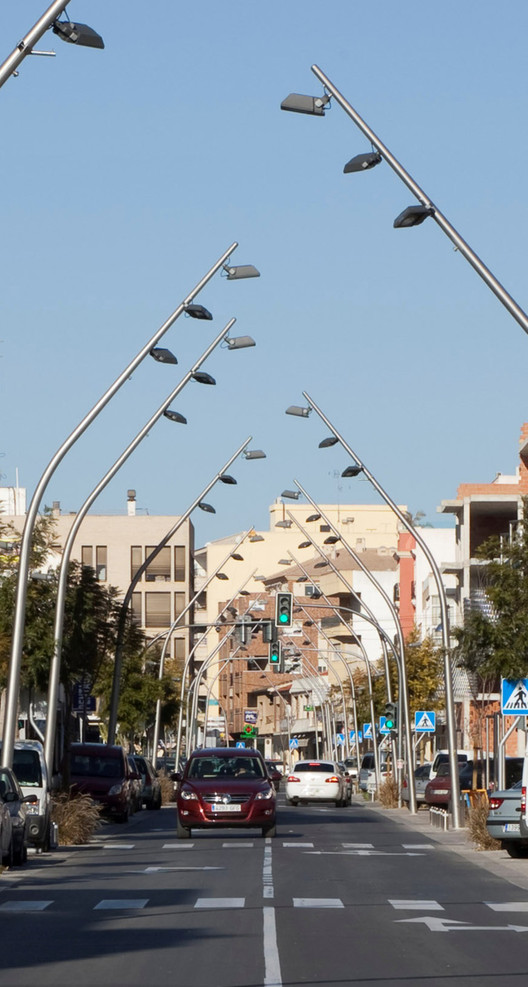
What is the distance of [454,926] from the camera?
1705cm

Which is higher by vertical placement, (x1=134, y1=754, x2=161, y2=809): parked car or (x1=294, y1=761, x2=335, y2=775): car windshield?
(x1=294, y1=761, x2=335, y2=775): car windshield

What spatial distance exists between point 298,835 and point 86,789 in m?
7.07

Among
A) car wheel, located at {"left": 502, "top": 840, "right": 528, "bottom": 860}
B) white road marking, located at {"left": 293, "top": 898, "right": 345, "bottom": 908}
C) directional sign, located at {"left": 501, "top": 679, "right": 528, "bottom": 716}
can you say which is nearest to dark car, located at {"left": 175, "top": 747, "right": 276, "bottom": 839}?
directional sign, located at {"left": 501, "top": 679, "right": 528, "bottom": 716}

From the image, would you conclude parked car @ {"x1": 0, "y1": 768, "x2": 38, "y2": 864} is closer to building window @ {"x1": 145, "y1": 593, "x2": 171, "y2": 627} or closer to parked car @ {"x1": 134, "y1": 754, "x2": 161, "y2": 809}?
parked car @ {"x1": 134, "y1": 754, "x2": 161, "y2": 809}

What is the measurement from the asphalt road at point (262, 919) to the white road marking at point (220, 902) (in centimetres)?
2

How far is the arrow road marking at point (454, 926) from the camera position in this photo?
1672 cm

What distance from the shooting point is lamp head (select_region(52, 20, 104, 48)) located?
1911cm

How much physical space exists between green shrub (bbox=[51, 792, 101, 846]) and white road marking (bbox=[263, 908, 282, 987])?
14540 millimetres

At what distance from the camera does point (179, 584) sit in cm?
13075

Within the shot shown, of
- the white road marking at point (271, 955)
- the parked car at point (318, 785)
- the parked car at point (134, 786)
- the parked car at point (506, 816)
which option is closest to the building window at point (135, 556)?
the parked car at point (318, 785)

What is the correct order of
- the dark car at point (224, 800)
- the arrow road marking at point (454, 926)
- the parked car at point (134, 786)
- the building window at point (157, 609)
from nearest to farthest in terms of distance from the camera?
the arrow road marking at point (454, 926) → the dark car at point (224, 800) → the parked car at point (134, 786) → the building window at point (157, 609)

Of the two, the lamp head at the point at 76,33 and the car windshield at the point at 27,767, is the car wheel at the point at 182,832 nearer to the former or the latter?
the car windshield at the point at 27,767

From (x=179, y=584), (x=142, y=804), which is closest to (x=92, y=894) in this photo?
(x=142, y=804)

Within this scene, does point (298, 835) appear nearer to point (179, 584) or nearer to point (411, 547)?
point (411, 547)
